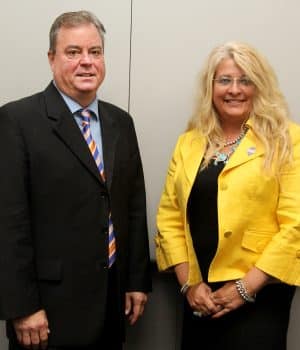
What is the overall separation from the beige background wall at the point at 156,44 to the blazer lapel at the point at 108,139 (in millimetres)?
369

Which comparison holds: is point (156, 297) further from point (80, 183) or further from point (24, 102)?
point (24, 102)

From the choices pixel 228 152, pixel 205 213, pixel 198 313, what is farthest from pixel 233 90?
pixel 198 313

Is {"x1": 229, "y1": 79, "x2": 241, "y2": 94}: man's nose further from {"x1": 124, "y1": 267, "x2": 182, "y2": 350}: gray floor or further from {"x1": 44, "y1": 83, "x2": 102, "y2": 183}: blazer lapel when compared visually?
{"x1": 124, "y1": 267, "x2": 182, "y2": 350}: gray floor

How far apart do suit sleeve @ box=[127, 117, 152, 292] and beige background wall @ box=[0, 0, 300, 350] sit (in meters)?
0.30

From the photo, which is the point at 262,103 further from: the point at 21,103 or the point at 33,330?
the point at 33,330

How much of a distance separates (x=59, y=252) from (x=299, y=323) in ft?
4.53

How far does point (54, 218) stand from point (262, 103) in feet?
2.90

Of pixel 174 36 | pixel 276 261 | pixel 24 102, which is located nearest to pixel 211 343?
pixel 276 261

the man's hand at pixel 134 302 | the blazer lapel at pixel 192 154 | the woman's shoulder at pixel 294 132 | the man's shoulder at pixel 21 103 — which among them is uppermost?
the man's shoulder at pixel 21 103

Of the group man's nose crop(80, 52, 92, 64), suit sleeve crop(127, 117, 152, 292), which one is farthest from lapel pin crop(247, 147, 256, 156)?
man's nose crop(80, 52, 92, 64)

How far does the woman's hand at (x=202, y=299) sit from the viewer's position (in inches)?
71.6

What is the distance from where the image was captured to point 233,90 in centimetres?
183

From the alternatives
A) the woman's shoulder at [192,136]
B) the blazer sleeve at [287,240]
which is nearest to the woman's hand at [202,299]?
the blazer sleeve at [287,240]

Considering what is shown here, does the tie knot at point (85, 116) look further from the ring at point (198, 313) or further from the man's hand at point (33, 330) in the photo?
the ring at point (198, 313)
